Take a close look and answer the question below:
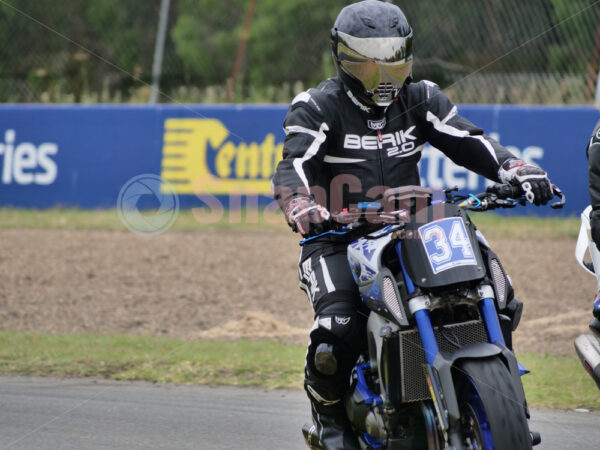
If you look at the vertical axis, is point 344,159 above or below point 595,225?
above

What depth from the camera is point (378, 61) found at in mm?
4039

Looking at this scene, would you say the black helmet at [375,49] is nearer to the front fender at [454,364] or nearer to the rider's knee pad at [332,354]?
the rider's knee pad at [332,354]

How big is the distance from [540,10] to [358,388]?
388 inches

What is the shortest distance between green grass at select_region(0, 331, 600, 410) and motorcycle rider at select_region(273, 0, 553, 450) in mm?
2073

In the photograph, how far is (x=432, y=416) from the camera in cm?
350

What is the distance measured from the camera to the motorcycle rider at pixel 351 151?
3930 mm

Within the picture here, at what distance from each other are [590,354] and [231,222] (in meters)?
8.46

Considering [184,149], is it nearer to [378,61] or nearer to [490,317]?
[378,61]

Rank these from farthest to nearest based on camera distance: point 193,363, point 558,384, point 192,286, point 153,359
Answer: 1. point 192,286
2. point 153,359
3. point 193,363
4. point 558,384

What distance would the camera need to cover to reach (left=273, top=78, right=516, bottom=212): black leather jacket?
4.18 m

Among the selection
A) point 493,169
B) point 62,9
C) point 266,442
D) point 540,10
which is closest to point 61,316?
point 266,442

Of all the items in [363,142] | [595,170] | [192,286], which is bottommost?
[192,286]

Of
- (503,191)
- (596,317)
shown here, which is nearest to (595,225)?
(596,317)

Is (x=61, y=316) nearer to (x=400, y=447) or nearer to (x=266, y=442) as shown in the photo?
(x=266, y=442)
